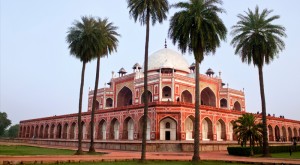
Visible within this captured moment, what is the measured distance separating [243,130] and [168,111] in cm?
1184

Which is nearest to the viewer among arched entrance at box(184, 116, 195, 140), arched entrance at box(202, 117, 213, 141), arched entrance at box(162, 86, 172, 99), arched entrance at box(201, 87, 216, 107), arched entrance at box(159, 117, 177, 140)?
arched entrance at box(159, 117, 177, 140)

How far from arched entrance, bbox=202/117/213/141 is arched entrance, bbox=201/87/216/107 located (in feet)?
41.0

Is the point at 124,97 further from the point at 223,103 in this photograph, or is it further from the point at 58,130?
the point at 223,103

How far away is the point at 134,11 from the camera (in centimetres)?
2364

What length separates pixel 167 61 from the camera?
54.6 m

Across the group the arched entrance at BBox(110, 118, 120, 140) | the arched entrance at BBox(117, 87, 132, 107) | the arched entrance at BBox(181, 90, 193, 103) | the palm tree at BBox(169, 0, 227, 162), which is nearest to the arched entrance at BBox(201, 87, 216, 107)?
the arched entrance at BBox(181, 90, 193, 103)

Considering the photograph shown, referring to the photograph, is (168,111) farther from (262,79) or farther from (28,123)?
(28,123)

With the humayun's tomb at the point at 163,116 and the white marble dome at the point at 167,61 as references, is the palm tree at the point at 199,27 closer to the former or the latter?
the humayun's tomb at the point at 163,116

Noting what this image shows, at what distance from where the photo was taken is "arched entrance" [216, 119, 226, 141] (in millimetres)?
44897

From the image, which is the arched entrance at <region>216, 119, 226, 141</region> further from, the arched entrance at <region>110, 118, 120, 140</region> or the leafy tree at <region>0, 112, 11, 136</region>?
the leafy tree at <region>0, 112, 11, 136</region>

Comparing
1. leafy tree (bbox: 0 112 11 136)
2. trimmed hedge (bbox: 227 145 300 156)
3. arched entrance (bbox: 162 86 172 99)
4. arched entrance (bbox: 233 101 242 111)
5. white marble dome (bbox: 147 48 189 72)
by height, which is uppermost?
white marble dome (bbox: 147 48 189 72)

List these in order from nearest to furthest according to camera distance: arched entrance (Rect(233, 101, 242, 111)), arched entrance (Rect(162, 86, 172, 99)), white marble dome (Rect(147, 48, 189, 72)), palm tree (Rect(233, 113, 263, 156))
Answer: palm tree (Rect(233, 113, 263, 156)) < arched entrance (Rect(162, 86, 172, 99)) < white marble dome (Rect(147, 48, 189, 72)) < arched entrance (Rect(233, 101, 242, 111))

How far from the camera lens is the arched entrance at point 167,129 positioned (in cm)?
3975

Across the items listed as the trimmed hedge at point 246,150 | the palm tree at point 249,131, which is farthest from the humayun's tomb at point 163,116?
the palm tree at point 249,131
